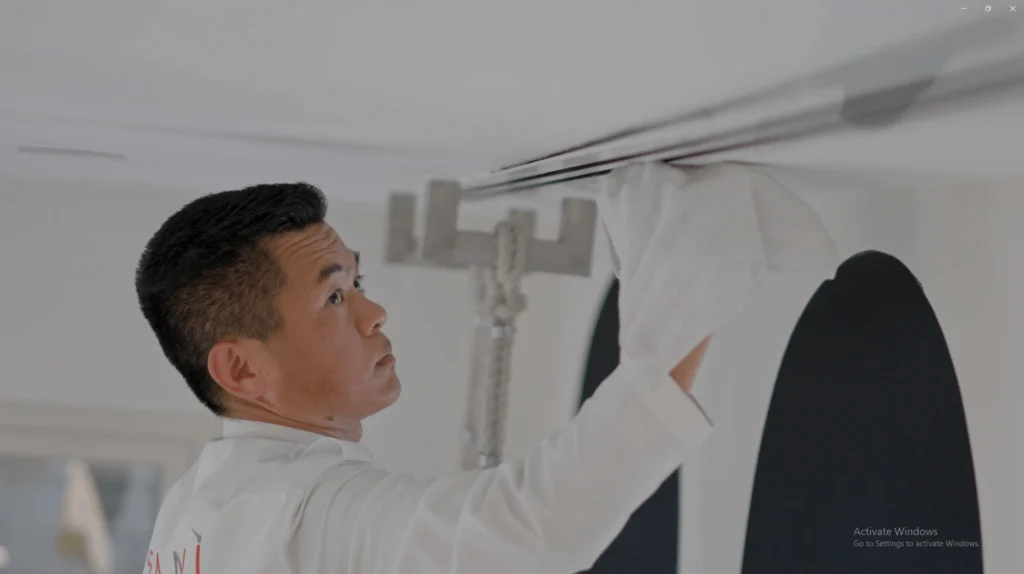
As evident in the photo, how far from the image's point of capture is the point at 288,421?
1062 mm

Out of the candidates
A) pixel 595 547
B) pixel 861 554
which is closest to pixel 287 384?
pixel 595 547

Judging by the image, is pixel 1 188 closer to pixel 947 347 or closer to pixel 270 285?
pixel 270 285

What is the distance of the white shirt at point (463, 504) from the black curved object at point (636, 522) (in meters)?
0.72

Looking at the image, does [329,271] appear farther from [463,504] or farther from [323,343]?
[463,504]

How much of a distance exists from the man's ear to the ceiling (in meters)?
0.25

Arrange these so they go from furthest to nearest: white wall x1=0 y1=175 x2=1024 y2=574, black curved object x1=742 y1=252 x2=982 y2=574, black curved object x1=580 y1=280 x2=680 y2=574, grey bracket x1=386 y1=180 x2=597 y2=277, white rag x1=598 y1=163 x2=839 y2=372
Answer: white wall x1=0 y1=175 x2=1024 y2=574, black curved object x1=580 y1=280 x2=680 y2=574, grey bracket x1=386 y1=180 x2=597 y2=277, black curved object x1=742 y1=252 x2=982 y2=574, white rag x1=598 y1=163 x2=839 y2=372

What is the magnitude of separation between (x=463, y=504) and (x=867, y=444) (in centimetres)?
40

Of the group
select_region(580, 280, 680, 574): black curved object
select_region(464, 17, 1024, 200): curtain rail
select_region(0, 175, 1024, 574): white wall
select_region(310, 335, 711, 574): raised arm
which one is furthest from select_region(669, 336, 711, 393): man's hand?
select_region(0, 175, 1024, 574): white wall

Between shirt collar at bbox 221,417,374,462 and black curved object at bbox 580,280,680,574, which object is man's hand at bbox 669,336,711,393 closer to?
shirt collar at bbox 221,417,374,462

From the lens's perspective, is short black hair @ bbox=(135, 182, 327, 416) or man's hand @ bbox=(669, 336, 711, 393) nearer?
man's hand @ bbox=(669, 336, 711, 393)

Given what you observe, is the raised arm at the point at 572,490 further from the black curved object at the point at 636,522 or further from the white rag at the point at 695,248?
the black curved object at the point at 636,522

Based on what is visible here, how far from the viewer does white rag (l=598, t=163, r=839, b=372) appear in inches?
26.8

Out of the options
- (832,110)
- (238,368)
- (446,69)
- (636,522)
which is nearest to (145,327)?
(636,522)

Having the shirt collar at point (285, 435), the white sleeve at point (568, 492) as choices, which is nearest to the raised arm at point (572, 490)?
the white sleeve at point (568, 492)
